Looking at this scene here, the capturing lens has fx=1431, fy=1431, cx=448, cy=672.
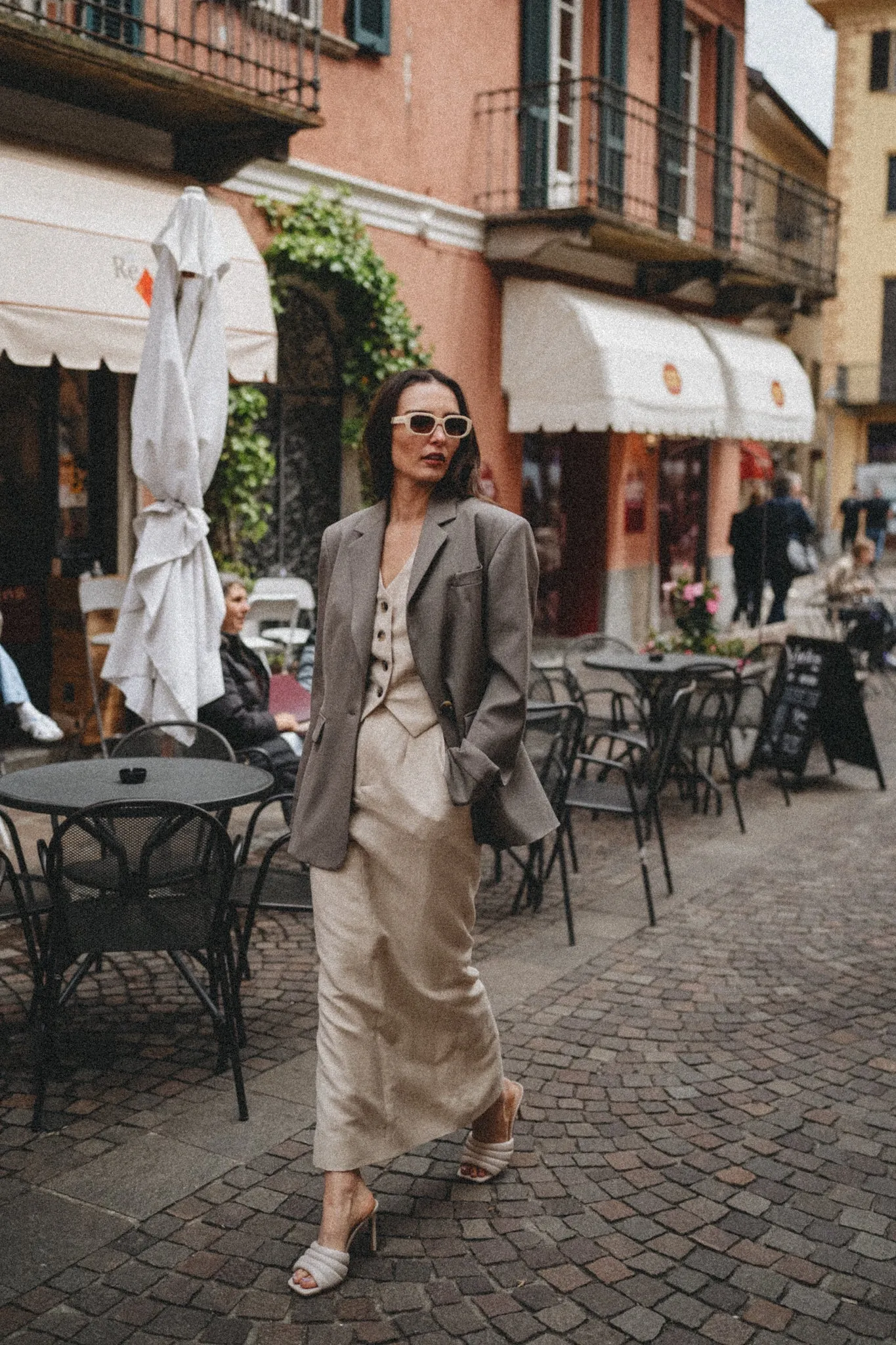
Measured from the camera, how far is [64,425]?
9.40 meters

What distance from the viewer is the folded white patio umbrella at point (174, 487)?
6316mm

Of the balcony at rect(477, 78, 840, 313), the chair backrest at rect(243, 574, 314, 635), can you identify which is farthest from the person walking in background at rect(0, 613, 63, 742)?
the balcony at rect(477, 78, 840, 313)

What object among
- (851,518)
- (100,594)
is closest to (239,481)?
(100,594)

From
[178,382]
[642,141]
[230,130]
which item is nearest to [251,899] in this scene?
[178,382]

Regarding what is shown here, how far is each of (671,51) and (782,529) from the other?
5.54 metres

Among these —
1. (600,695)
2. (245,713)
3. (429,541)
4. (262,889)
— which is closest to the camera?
(429,541)

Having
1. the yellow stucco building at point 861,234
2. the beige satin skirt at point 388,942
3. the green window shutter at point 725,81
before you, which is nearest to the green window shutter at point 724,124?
the green window shutter at point 725,81

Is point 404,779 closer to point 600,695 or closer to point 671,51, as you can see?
point 600,695

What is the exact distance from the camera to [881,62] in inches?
1344

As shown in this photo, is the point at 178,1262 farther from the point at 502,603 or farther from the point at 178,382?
the point at 178,382

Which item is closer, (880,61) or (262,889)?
(262,889)

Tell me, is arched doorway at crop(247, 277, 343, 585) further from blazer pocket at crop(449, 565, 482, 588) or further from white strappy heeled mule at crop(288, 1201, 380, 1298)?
white strappy heeled mule at crop(288, 1201, 380, 1298)

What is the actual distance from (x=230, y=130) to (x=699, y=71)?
31.9ft

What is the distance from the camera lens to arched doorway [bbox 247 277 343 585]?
11.2m
